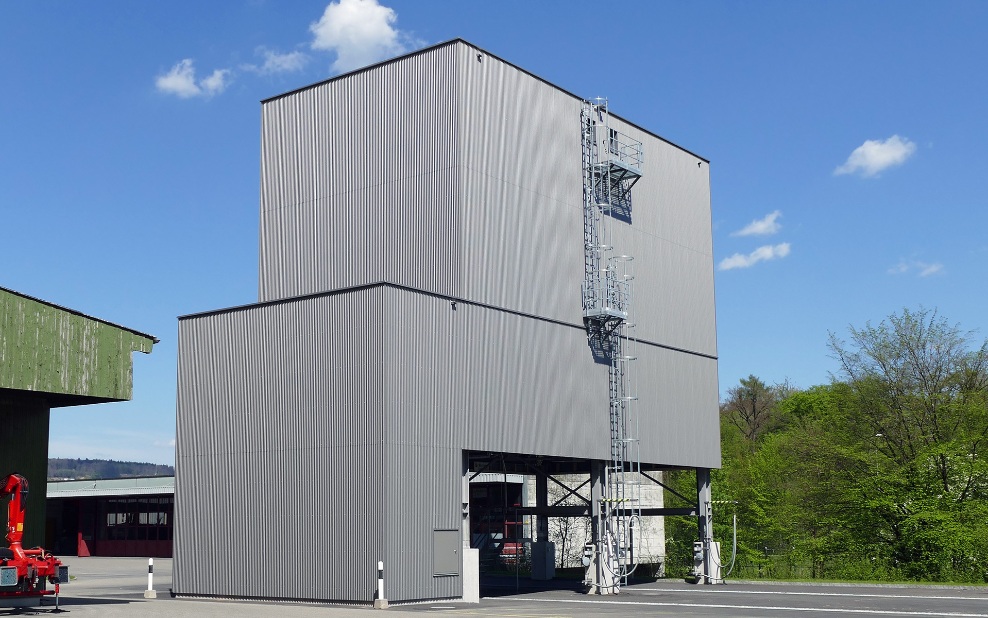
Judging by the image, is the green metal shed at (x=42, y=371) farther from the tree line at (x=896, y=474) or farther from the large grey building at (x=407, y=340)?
the tree line at (x=896, y=474)

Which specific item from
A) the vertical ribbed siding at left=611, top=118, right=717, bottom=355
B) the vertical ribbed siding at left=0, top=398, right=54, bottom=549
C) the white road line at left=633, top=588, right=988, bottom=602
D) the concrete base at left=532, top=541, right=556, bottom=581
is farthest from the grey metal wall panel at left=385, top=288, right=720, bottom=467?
the vertical ribbed siding at left=0, top=398, right=54, bottom=549

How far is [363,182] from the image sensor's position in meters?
35.2

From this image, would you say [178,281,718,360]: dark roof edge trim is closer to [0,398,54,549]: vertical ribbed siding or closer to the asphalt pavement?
[0,398,54,549]: vertical ribbed siding

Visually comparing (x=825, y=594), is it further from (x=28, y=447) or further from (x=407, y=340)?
(x=28, y=447)

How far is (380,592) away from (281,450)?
548 centimetres

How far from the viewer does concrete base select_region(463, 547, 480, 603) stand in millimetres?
30062

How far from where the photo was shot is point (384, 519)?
27969 mm

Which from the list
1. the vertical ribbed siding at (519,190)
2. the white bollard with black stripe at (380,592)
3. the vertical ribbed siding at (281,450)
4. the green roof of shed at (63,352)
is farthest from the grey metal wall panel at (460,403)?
the green roof of shed at (63,352)

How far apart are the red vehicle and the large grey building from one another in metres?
5.91

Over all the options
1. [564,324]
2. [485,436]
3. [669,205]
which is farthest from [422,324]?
[669,205]

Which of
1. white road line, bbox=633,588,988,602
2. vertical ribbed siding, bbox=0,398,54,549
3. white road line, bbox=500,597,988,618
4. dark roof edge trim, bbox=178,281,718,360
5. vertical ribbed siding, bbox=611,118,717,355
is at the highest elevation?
vertical ribbed siding, bbox=611,118,717,355

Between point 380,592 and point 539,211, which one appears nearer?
point 380,592

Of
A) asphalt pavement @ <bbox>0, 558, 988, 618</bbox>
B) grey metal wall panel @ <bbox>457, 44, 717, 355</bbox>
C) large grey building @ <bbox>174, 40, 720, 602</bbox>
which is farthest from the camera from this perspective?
grey metal wall panel @ <bbox>457, 44, 717, 355</bbox>

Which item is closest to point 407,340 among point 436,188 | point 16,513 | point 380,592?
point 436,188
